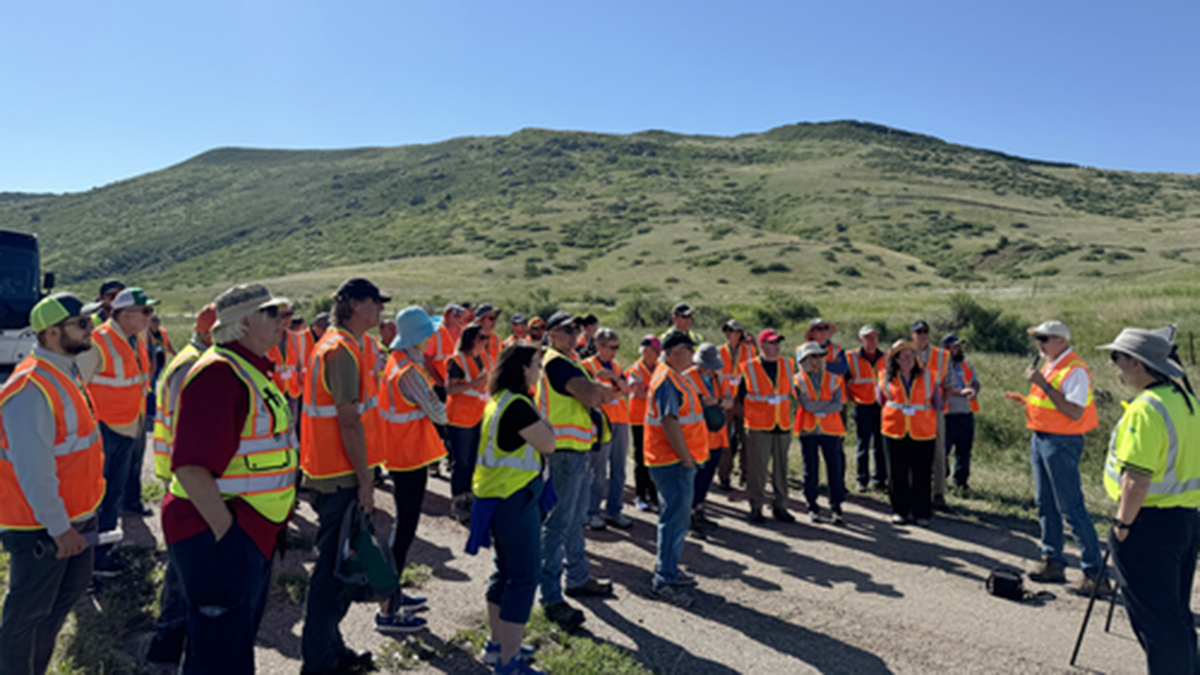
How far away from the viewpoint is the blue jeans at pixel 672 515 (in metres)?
5.58

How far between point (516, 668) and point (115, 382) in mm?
4371

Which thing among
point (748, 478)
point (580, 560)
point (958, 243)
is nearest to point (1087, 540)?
point (748, 478)

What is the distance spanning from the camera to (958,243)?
5431 cm

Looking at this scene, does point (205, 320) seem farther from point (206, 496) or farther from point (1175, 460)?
point (1175, 460)

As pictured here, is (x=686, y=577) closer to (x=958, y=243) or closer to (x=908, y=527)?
(x=908, y=527)

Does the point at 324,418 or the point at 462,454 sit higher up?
the point at 324,418

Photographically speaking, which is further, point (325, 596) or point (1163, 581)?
point (325, 596)

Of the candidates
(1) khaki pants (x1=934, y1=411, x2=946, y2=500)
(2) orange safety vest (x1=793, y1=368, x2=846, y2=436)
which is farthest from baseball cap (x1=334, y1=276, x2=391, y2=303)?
(1) khaki pants (x1=934, y1=411, x2=946, y2=500)

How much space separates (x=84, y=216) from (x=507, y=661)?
4214 inches

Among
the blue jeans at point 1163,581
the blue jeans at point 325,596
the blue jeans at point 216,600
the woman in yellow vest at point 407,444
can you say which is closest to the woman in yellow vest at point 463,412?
the woman in yellow vest at point 407,444

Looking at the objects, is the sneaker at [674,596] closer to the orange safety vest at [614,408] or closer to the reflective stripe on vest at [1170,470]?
the orange safety vest at [614,408]

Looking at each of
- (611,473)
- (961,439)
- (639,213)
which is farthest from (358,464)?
(639,213)

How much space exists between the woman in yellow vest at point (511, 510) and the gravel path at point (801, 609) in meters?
0.57

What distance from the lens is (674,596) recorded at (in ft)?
18.3
